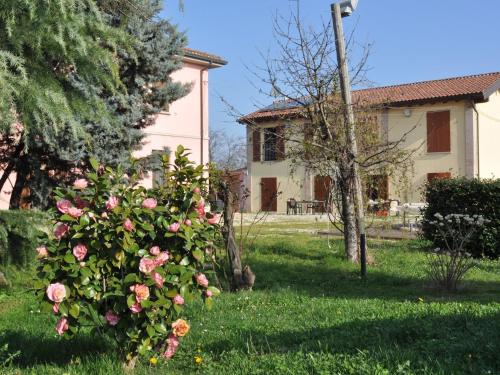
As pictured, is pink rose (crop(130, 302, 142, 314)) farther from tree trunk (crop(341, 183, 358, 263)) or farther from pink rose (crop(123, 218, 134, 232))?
tree trunk (crop(341, 183, 358, 263))

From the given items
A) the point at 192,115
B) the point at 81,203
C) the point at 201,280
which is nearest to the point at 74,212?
the point at 81,203

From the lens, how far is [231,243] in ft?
24.5

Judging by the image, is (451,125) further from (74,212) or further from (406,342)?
(74,212)

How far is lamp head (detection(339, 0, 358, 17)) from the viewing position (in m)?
10.4

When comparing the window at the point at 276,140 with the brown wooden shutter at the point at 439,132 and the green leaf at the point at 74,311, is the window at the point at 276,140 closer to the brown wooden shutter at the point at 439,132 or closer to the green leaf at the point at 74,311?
the green leaf at the point at 74,311

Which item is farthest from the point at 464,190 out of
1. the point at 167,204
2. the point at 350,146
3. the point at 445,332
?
the point at 167,204

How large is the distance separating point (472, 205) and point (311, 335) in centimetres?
799

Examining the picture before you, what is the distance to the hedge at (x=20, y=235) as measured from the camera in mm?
7195

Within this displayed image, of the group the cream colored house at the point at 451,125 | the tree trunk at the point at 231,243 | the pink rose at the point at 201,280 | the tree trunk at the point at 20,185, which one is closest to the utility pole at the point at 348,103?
the tree trunk at the point at 231,243

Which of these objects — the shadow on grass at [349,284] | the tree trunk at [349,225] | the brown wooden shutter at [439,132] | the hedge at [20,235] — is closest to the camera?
the shadow on grass at [349,284]

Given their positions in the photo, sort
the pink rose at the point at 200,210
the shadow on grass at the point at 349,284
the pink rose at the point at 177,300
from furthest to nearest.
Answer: the shadow on grass at the point at 349,284 < the pink rose at the point at 200,210 < the pink rose at the point at 177,300

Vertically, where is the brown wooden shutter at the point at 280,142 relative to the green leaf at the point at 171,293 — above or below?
above

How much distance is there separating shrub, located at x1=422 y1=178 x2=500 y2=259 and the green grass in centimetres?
326

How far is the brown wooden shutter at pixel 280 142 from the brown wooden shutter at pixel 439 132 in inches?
717
